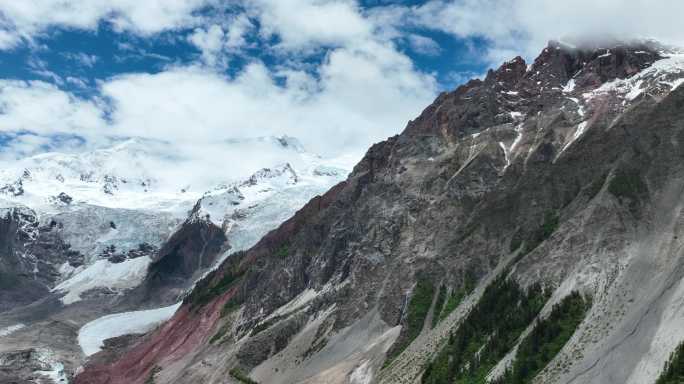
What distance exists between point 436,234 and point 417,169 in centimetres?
2629

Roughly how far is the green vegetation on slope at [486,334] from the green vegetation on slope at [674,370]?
74.1ft

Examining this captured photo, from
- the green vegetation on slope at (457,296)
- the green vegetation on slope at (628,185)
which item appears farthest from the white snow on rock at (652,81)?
the green vegetation on slope at (457,296)

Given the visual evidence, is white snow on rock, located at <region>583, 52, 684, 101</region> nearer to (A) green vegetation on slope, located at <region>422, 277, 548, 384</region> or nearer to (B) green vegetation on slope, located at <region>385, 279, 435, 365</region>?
(B) green vegetation on slope, located at <region>385, 279, 435, 365</region>

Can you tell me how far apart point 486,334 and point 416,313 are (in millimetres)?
22336

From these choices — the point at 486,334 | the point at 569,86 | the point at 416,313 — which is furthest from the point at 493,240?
the point at 569,86

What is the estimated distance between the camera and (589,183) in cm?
12388

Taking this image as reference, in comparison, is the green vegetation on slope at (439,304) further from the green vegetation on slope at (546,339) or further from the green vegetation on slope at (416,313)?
the green vegetation on slope at (546,339)

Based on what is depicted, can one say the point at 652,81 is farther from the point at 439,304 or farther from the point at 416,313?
the point at 416,313

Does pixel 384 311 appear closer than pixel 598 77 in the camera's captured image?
Yes

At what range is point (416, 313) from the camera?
122812mm

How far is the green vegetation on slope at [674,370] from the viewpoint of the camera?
239 feet

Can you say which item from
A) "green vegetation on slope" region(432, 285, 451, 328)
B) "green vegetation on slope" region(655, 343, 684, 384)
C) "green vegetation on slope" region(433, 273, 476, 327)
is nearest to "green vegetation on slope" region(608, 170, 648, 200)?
"green vegetation on slope" region(433, 273, 476, 327)

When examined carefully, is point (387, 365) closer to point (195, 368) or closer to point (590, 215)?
point (590, 215)

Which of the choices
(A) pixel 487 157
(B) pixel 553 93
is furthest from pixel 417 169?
(B) pixel 553 93
